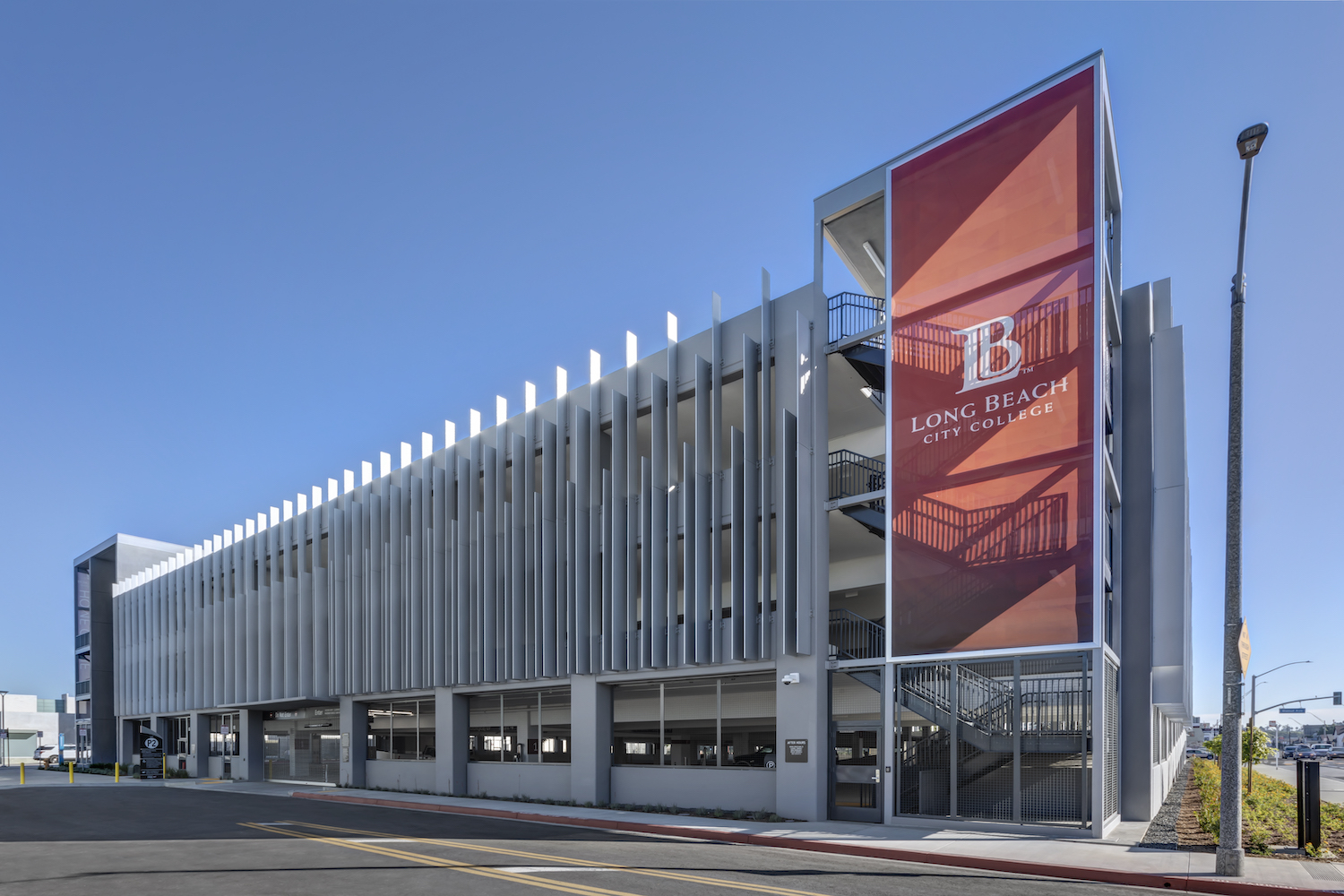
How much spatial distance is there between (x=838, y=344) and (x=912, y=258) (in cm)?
259

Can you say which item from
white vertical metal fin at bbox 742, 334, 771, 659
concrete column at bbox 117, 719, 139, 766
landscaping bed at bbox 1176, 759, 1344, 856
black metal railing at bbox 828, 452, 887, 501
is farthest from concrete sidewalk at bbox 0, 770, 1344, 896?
concrete column at bbox 117, 719, 139, 766

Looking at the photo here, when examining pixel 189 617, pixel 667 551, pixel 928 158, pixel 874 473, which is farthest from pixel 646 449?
pixel 189 617

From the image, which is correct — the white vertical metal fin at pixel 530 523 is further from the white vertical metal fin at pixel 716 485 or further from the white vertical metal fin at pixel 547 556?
the white vertical metal fin at pixel 716 485

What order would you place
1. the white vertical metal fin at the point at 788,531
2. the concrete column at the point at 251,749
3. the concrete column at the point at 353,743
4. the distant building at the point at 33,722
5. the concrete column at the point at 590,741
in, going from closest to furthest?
the white vertical metal fin at the point at 788,531
the concrete column at the point at 590,741
the concrete column at the point at 353,743
the concrete column at the point at 251,749
the distant building at the point at 33,722

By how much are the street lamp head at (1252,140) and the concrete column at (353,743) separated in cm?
3438

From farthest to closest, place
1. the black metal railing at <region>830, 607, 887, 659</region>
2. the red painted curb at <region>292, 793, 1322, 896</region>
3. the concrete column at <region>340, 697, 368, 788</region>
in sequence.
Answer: the concrete column at <region>340, 697, 368, 788</region> < the black metal railing at <region>830, 607, 887, 659</region> < the red painted curb at <region>292, 793, 1322, 896</region>

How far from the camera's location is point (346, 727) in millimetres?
37656

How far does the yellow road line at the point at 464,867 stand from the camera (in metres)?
12.4

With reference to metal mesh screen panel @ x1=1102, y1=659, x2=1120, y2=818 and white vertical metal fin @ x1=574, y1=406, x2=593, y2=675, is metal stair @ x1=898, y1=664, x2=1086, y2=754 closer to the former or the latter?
metal mesh screen panel @ x1=1102, y1=659, x2=1120, y2=818

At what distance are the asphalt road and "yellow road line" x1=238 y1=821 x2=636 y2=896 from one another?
0.03 metres

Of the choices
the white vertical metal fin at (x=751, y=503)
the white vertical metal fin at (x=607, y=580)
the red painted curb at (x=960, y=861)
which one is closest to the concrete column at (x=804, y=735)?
the white vertical metal fin at (x=751, y=503)

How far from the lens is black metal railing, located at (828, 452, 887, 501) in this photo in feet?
76.4

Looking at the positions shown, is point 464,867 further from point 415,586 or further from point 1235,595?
point 415,586

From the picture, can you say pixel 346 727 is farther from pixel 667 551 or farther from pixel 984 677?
pixel 984 677
